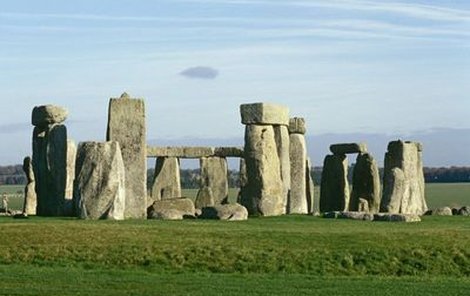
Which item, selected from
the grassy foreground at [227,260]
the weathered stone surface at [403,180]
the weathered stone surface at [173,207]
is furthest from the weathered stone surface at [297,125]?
the grassy foreground at [227,260]

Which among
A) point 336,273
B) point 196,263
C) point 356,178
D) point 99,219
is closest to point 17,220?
point 99,219

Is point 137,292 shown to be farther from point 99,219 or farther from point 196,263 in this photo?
point 99,219

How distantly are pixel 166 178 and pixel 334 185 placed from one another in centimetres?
813

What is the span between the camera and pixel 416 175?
133ft

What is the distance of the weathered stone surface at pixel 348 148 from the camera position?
4172cm

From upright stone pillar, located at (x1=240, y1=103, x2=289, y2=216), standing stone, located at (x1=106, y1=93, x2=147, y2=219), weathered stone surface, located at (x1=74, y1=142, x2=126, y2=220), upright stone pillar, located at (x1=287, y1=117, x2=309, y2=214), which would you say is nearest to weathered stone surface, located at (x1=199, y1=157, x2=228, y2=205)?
upright stone pillar, located at (x1=287, y1=117, x2=309, y2=214)

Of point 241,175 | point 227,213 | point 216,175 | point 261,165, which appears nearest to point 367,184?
point 261,165

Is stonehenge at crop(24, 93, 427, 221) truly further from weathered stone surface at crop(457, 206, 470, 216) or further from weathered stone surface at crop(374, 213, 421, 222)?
weathered stone surface at crop(457, 206, 470, 216)

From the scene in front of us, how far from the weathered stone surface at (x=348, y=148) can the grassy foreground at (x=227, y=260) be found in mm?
12384

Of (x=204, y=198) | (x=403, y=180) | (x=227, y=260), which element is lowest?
(x=227, y=260)

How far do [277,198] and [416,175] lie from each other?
614 cm

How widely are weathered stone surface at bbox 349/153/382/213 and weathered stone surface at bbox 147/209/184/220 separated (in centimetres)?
760

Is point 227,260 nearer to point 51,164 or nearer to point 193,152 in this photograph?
point 51,164

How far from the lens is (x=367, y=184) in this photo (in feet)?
130
